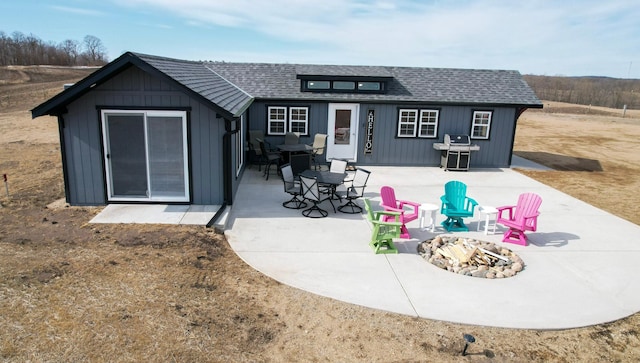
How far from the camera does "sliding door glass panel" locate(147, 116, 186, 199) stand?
8758 millimetres

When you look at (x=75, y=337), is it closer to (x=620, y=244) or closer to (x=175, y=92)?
(x=175, y=92)

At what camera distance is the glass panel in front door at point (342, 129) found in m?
14.2

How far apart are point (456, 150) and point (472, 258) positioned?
290 inches

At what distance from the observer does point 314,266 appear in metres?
6.66

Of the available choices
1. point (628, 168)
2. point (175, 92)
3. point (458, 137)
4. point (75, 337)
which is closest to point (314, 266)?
point (75, 337)

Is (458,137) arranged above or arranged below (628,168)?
above

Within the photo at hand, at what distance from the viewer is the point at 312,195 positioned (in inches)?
350

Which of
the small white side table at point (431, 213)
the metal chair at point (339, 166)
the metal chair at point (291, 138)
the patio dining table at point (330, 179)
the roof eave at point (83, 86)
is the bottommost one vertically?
the small white side table at point (431, 213)

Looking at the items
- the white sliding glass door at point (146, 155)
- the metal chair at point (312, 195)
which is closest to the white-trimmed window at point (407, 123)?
the metal chair at point (312, 195)

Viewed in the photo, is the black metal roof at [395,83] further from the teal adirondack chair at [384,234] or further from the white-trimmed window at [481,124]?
the teal adirondack chair at [384,234]

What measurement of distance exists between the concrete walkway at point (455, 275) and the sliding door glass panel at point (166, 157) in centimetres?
134

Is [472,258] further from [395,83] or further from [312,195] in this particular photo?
[395,83]

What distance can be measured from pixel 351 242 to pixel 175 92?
4.56 meters

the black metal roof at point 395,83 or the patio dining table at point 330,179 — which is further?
the black metal roof at point 395,83
